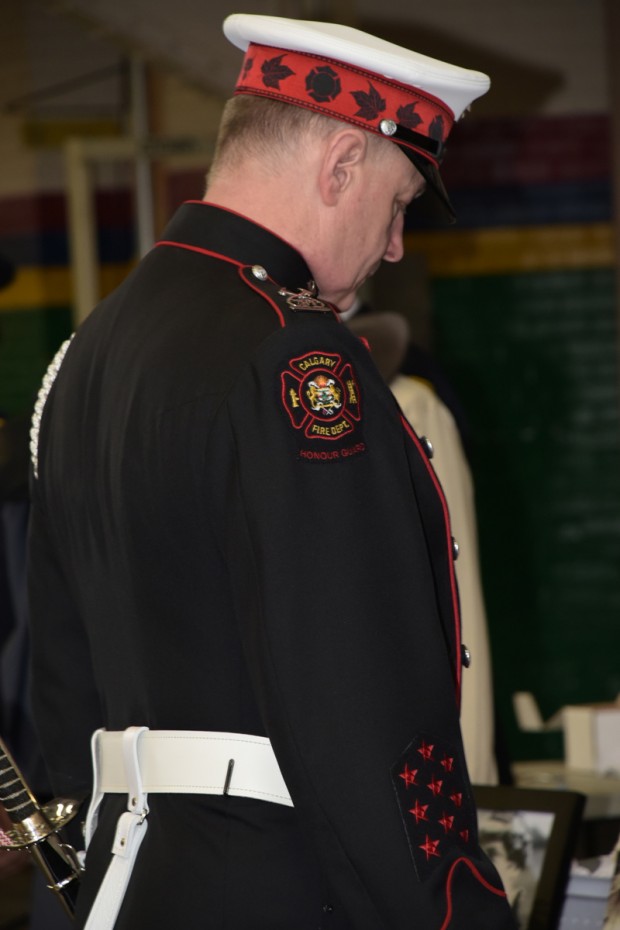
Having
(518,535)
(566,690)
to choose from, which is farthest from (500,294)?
(566,690)

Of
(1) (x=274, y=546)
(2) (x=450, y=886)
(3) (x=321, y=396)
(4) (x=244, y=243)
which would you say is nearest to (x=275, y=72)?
(4) (x=244, y=243)

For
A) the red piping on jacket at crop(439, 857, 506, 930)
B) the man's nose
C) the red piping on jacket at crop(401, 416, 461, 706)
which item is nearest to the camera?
the red piping on jacket at crop(439, 857, 506, 930)

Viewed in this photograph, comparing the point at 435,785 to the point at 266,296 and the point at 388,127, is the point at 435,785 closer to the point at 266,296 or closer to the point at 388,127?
the point at 266,296

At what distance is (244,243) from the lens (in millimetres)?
1158

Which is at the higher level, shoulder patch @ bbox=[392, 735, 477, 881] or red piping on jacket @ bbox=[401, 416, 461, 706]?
red piping on jacket @ bbox=[401, 416, 461, 706]

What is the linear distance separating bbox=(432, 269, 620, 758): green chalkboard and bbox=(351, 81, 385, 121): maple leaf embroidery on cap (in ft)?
11.7

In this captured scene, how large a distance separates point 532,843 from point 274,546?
3.01ft

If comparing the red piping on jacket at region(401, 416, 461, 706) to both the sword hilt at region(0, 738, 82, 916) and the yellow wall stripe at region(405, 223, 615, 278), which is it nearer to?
the sword hilt at region(0, 738, 82, 916)

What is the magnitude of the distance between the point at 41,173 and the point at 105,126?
12.4 inches

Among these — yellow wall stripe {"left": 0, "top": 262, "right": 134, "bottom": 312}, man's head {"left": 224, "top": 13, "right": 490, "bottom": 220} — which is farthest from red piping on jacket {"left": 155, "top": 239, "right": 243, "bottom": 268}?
yellow wall stripe {"left": 0, "top": 262, "right": 134, "bottom": 312}

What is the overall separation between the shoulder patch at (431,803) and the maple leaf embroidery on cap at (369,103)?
0.55m

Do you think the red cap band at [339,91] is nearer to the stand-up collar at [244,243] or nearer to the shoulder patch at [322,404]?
the stand-up collar at [244,243]

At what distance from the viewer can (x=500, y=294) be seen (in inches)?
186

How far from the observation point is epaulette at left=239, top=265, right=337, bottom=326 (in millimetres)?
1053
